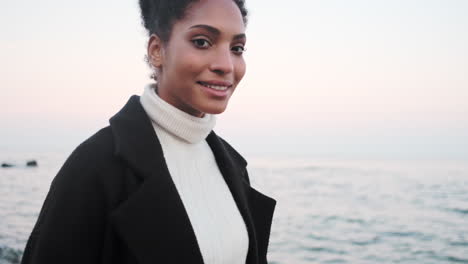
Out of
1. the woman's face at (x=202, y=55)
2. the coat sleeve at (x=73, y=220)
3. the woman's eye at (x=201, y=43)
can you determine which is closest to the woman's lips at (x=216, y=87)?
the woman's face at (x=202, y=55)

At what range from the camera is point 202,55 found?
1802mm

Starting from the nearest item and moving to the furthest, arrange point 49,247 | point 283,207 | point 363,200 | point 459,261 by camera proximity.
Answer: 1. point 49,247
2. point 459,261
3. point 283,207
4. point 363,200

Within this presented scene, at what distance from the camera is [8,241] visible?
11.0 m

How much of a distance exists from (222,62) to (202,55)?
94 mm

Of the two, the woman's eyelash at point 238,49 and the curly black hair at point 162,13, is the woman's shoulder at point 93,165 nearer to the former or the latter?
the curly black hair at point 162,13

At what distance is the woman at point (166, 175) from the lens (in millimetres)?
1548

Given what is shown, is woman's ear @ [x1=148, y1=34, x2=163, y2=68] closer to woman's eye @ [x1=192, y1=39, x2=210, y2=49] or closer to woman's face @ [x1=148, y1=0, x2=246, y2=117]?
woman's face @ [x1=148, y1=0, x2=246, y2=117]

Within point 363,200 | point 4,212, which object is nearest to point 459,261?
point 363,200

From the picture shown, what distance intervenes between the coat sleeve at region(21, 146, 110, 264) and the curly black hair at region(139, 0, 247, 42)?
A: 67cm

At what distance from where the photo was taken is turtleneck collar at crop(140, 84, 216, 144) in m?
1.96

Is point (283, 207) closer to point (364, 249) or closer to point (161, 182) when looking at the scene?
point (364, 249)

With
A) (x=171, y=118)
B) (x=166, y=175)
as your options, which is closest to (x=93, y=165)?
(x=166, y=175)

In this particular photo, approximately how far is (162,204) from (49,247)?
1.40 feet

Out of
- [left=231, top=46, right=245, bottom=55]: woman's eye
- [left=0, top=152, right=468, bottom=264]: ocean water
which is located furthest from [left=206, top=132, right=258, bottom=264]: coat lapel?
[left=0, top=152, right=468, bottom=264]: ocean water
